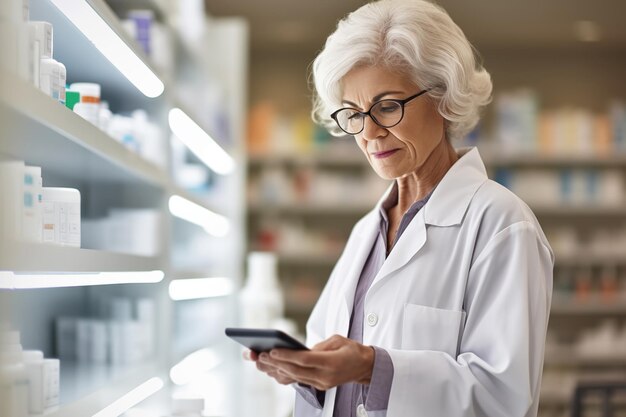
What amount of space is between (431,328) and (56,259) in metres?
0.76

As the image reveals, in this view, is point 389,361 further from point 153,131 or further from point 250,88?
point 250,88

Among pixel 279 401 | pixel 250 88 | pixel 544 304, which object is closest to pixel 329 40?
pixel 544 304

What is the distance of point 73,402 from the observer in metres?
1.80

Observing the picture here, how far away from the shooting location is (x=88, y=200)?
288 centimetres

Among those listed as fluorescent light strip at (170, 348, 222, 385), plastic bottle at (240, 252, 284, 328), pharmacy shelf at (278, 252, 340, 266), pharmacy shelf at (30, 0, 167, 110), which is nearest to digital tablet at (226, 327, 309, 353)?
pharmacy shelf at (30, 0, 167, 110)

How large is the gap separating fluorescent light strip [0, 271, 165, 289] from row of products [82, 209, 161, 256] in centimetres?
11

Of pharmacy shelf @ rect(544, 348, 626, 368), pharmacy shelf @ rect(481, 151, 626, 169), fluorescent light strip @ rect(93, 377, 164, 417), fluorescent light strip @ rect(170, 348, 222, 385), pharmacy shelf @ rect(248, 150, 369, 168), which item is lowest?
pharmacy shelf @ rect(544, 348, 626, 368)

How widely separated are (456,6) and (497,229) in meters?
4.41

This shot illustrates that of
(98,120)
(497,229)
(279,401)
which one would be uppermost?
(98,120)

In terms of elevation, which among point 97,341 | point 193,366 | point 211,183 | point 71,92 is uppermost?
point 211,183

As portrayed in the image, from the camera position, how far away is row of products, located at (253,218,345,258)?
6.53m

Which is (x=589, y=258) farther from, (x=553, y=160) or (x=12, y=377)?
(x=12, y=377)

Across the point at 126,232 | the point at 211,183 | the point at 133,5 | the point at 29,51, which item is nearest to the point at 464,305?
the point at 29,51

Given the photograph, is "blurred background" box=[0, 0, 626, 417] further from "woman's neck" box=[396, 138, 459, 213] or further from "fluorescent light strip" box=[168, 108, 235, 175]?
"woman's neck" box=[396, 138, 459, 213]
